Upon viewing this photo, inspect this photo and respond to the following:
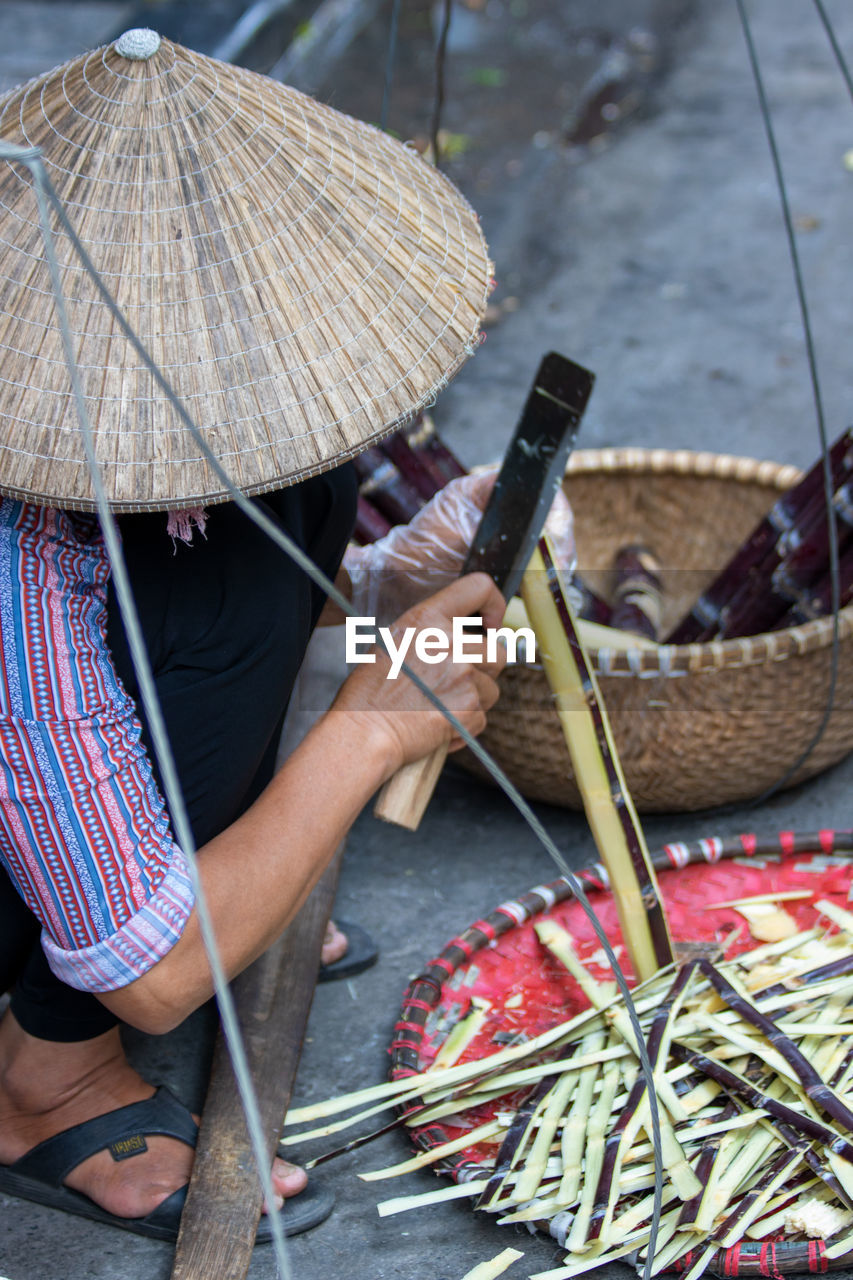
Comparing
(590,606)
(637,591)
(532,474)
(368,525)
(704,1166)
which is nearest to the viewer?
(704,1166)

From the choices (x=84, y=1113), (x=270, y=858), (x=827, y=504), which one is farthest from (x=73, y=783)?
(x=827, y=504)

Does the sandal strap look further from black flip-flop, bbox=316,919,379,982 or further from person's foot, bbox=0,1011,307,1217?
black flip-flop, bbox=316,919,379,982

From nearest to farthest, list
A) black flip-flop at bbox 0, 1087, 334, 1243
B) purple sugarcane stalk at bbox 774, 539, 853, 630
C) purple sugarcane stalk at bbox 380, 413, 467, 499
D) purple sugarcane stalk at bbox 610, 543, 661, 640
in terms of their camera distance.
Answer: black flip-flop at bbox 0, 1087, 334, 1243 < purple sugarcane stalk at bbox 774, 539, 853, 630 < purple sugarcane stalk at bbox 380, 413, 467, 499 < purple sugarcane stalk at bbox 610, 543, 661, 640

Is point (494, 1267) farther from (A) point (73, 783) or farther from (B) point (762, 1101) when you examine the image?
(A) point (73, 783)

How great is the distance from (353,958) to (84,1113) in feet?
1.51

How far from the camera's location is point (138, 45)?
1179 millimetres

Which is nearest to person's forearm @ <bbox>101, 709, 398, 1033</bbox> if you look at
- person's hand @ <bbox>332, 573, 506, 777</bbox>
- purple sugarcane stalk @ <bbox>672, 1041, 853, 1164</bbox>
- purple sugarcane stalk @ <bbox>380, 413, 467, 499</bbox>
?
person's hand @ <bbox>332, 573, 506, 777</bbox>

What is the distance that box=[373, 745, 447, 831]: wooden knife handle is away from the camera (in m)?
1.50

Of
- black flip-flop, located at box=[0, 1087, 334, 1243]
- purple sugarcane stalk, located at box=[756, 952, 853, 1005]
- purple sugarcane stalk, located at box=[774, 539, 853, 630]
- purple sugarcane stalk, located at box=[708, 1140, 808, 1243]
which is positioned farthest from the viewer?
purple sugarcane stalk, located at box=[774, 539, 853, 630]

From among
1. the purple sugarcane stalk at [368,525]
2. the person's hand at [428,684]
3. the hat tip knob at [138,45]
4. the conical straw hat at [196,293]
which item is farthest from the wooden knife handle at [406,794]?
the hat tip knob at [138,45]

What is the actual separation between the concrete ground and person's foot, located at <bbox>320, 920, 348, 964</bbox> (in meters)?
0.04

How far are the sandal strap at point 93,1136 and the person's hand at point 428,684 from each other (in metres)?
0.54

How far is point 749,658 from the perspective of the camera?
186 cm

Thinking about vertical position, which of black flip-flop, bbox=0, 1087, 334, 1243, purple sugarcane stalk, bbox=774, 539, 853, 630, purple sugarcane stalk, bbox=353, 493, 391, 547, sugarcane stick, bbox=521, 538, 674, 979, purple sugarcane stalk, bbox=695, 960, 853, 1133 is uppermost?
purple sugarcane stalk, bbox=353, 493, 391, 547
